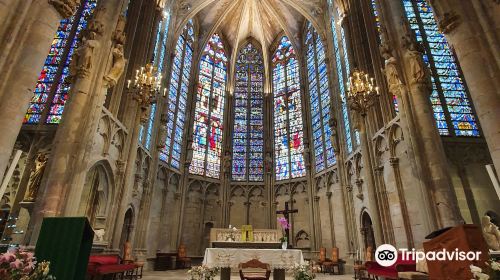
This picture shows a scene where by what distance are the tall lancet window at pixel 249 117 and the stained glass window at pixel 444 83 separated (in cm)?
1135

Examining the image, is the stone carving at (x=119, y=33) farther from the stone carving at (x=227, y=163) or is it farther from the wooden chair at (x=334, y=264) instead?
the wooden chair at (x=334, y=264)

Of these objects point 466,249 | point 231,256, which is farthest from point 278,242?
point 466,249

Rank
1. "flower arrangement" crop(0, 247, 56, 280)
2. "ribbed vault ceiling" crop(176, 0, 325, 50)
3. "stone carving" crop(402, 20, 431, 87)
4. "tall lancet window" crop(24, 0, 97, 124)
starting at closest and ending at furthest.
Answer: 1. "flower arrangement" crop(0, 247, 56, 280)
2. "stone carving" crop(402, 20, 431, 87)
3. "tall lancet window" crop(24, 0, 97, 124)
4. "ribbed vault ceiling" crop(176, 0, 325, 50)

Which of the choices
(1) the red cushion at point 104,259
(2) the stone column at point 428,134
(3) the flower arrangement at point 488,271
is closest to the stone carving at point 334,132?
(2) the stone column at point 428,134

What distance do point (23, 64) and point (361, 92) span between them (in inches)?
426

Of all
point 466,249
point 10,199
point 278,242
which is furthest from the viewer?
point 10,199

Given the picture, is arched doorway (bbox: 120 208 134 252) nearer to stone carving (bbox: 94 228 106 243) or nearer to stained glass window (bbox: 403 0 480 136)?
stone carving (bbox: 94 228 106 243)

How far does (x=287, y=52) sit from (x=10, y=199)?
770 inches

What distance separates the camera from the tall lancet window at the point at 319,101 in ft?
57.6

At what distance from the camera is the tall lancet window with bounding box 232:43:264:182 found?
20188 millimetres

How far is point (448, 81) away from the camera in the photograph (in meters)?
12.3

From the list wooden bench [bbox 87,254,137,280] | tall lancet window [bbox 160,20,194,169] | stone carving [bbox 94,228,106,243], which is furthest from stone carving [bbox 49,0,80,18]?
tall lancet window [bbox 160,20,194,169]

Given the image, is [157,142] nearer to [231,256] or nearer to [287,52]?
[231,256]

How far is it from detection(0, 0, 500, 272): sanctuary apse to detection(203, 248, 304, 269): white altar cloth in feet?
12.8
